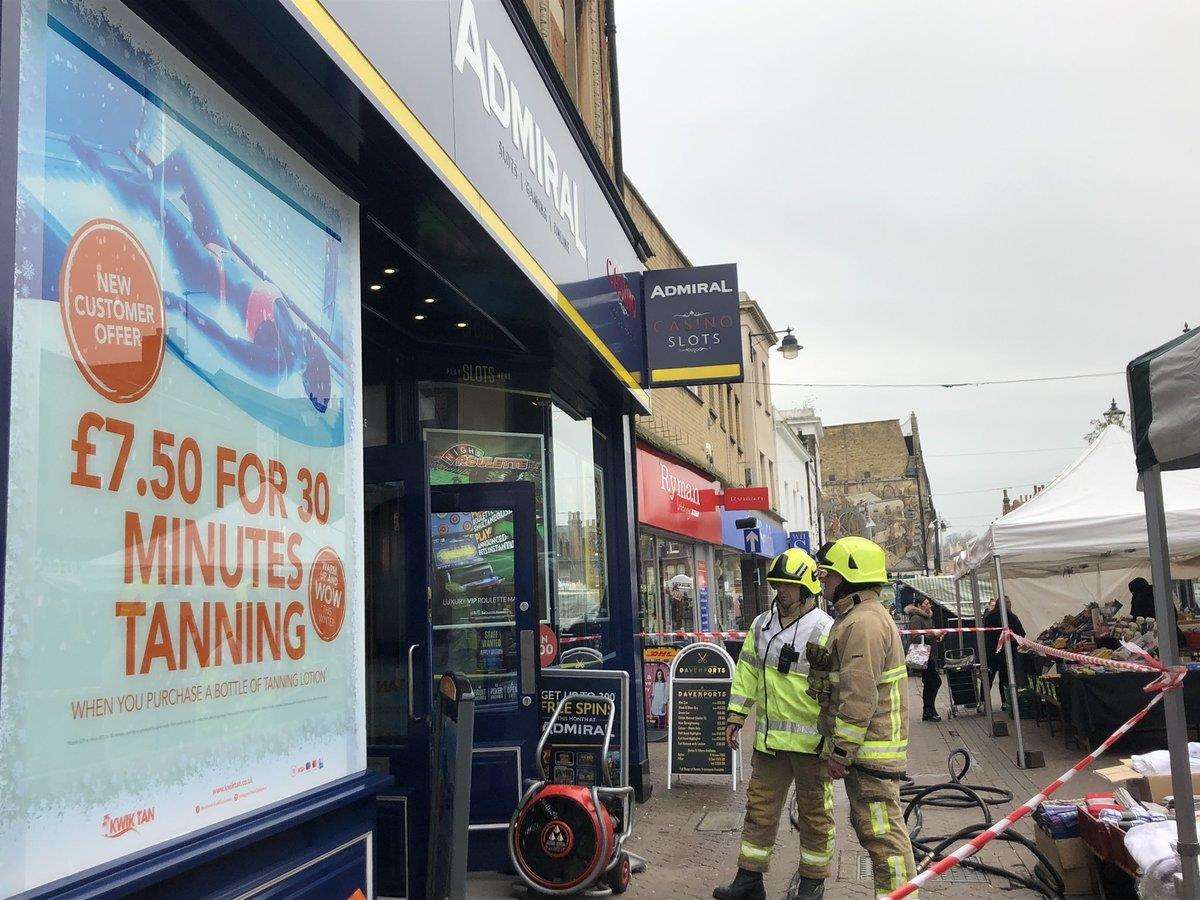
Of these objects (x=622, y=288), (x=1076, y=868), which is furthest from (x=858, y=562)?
Result: (x=622, y=288)

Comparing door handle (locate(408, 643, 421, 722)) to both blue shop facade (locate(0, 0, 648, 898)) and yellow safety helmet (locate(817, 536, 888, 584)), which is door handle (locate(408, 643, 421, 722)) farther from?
yellow safety helmet (locate(817, 536, 888, 584))

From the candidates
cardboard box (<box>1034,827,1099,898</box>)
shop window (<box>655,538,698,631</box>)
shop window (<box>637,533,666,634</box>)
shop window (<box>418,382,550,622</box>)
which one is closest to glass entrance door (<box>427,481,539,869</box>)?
shop window (<box>418,382,550,622</box>)

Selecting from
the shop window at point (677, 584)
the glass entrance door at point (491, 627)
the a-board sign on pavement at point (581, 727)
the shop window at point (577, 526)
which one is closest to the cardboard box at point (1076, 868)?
the a-board sign on pavement at point (581, 727)

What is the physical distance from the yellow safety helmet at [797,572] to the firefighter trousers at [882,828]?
1.32 m

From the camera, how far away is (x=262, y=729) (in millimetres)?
3445

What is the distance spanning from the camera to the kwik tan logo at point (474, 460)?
809 centimetres

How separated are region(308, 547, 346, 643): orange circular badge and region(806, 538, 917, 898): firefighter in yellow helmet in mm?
2772

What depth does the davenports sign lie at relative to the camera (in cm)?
948

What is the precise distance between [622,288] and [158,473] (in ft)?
22.7

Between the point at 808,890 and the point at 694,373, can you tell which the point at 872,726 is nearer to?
the point at 808,890

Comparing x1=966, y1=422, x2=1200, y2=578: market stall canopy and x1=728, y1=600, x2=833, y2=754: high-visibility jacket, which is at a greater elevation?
x1=966, y1=422, x2=1200, y2=578: market stall canopy

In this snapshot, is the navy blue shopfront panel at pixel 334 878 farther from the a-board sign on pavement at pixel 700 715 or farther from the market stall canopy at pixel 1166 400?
the a-board sign on pavement at pixel 700 715

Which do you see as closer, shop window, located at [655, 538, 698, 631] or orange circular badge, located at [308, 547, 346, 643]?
orange circular badge, located at [308, 547, 346, 643]

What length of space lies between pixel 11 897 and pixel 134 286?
5.25ft
